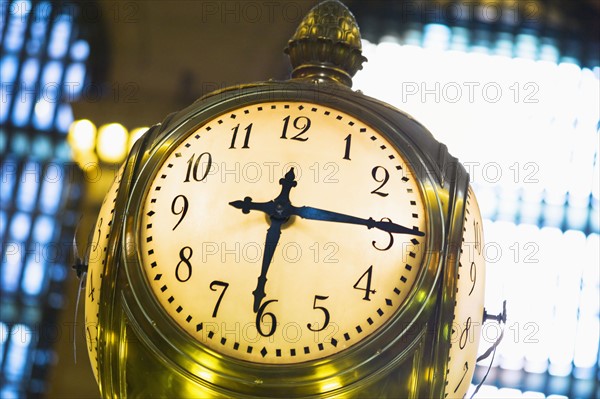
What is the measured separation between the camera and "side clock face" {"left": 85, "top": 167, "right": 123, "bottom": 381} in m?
1.17

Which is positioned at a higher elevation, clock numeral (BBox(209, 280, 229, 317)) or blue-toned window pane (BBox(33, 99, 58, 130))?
blue-toned window pane (BBox(33, 99, 58, 130))

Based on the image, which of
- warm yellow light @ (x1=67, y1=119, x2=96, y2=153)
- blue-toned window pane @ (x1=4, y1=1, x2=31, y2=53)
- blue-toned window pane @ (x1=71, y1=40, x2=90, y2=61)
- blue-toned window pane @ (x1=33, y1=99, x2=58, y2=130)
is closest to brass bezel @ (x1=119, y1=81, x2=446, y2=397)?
warm yellow light @ (x1=67, y1=119, x2=96, y2=153)

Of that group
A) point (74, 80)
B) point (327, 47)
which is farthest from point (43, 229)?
point (327, 47)

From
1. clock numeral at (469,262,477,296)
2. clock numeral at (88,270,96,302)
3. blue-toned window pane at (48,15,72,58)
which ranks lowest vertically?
clock numeral at (88,270,96,302)

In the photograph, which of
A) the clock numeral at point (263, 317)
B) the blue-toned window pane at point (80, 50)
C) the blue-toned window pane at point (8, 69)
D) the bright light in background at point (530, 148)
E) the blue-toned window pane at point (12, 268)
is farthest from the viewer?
the blue-toned window pane at point (8, 69)

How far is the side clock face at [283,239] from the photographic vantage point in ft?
3.54

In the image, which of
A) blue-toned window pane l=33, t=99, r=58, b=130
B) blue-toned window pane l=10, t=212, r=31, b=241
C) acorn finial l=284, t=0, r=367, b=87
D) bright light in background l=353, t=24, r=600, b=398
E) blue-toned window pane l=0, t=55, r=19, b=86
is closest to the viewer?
acorn finial l=284, t=0, r=367, b=87

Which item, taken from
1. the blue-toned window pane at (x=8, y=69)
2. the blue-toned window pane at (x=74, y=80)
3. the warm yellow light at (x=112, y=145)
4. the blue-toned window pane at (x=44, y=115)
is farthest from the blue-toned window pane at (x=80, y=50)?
the warm yellow light at (x=112, y=145)

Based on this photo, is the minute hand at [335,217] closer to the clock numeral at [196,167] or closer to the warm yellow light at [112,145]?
the clock numeral at [196,167]

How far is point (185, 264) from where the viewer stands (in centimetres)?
111

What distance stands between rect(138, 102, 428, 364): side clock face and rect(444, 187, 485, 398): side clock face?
0.06 m

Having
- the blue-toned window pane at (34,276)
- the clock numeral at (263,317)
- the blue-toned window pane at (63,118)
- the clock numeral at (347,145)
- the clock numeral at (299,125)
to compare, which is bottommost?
the clock numeral at (263,317)

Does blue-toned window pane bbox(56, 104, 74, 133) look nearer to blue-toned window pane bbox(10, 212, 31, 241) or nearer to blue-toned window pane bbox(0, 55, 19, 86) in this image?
blue-toned window pane bbox(0, 55, 19, 86)

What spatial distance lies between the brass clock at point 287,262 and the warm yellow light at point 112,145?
586 cm
